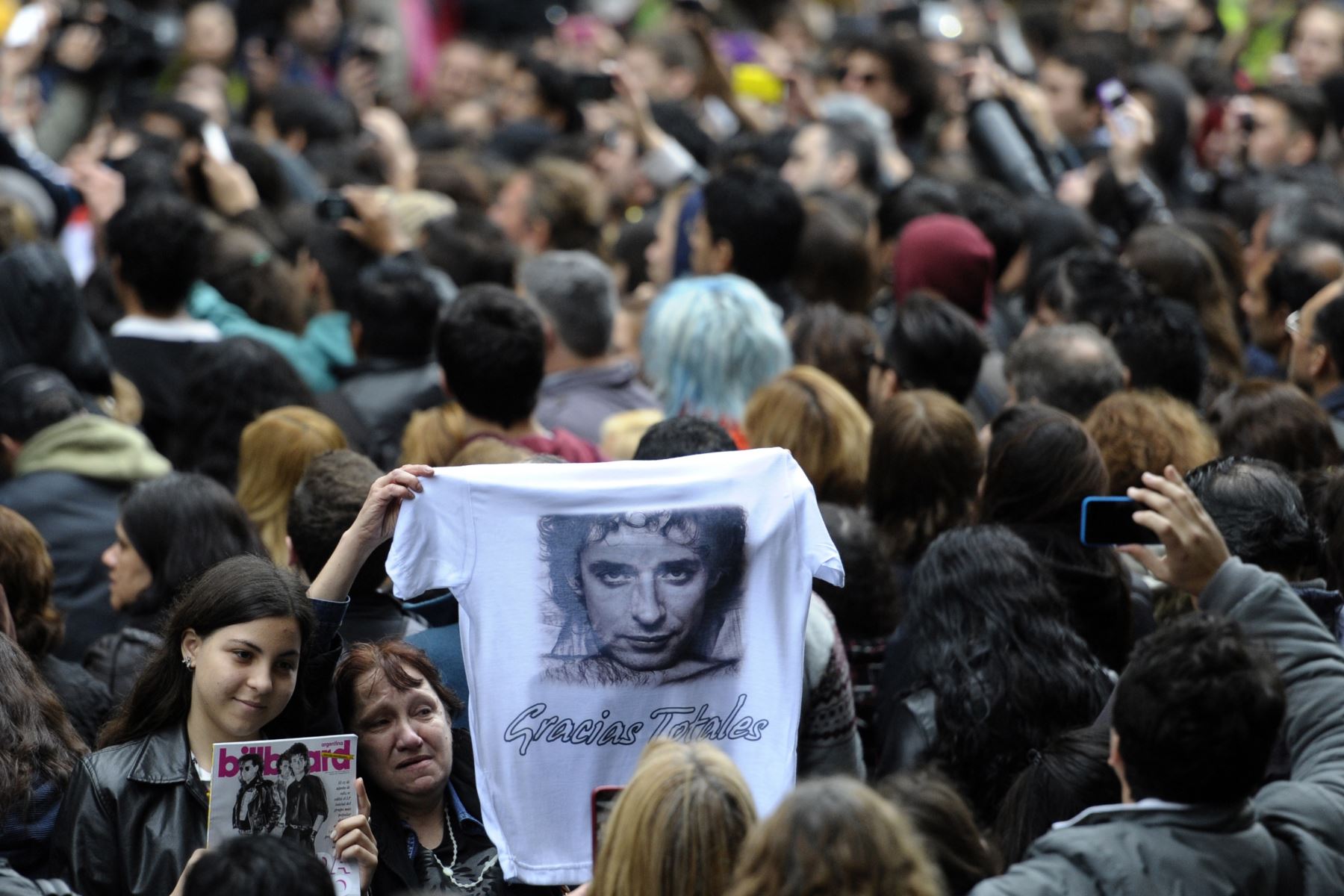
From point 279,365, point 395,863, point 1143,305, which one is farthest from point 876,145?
point 395,863

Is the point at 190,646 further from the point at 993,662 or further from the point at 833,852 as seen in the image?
the point at 993,662

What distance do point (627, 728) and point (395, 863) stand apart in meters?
0.52

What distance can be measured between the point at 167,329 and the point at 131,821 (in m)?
3.28

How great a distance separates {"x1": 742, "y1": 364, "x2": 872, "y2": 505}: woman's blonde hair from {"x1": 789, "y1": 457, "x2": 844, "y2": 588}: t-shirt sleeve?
5.01ft

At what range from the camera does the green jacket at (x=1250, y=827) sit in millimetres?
2771

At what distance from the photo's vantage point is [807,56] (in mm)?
14047

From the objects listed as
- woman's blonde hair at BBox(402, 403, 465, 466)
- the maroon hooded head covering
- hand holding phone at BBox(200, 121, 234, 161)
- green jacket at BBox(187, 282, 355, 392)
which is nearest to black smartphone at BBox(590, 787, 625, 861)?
woman's blonde hair at BBox(402, 403, 465, 466)

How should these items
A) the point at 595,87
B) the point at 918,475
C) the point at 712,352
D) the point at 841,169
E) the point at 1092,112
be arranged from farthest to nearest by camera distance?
the point at 1092,112
the point at 595,87
the point at 841,169
the point at 712,352
the point at 918,475

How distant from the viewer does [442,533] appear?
334 cm

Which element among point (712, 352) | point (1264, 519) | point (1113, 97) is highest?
point (1113, 97)

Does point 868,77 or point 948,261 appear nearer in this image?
point 948,261

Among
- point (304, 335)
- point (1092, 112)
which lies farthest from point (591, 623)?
point (1092, 112)

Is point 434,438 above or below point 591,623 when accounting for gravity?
above

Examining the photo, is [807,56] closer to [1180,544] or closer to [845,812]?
[1180,544]
